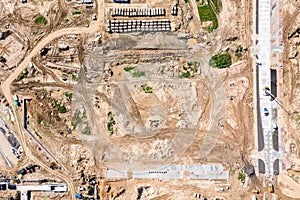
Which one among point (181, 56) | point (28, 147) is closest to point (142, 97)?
point (181, 56)

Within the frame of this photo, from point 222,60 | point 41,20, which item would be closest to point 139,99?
point 222,60

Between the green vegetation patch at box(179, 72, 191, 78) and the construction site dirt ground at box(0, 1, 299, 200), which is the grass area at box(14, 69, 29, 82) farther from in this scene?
the green vegetation patch at box(179, 72, 191, 78)

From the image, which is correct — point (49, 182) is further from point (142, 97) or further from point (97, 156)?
point (142, 97)

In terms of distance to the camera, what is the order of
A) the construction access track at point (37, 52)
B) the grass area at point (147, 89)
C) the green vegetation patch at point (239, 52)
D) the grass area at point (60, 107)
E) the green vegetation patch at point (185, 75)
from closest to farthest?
the green vegetation patch at point (239, 52) → the green vegetation patch at point (185, 75) → the grass area at point (147, 89) → the construction access track at point (37, 52) → the grass area at point (60, 107)

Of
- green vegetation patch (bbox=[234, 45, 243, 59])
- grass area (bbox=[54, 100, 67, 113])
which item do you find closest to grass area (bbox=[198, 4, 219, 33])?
green vegetation patch (bbox=[234, 45, 243, 59])

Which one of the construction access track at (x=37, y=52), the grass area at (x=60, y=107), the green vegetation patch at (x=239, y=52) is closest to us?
the green vegetation patch at (x=239, y=52)

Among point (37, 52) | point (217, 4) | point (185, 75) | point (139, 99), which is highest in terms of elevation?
point (217, 4)

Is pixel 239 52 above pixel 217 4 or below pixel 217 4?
below

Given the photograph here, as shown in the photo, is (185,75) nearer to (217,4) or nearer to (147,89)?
(147,89)

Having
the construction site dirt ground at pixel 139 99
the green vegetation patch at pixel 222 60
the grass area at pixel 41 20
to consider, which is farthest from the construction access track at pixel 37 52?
the green vegetation patch at pixel 222 60

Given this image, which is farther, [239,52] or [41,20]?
[41,20]

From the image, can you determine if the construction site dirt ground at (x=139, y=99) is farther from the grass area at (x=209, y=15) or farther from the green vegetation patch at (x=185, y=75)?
the grass area at (x=209, y=15)
